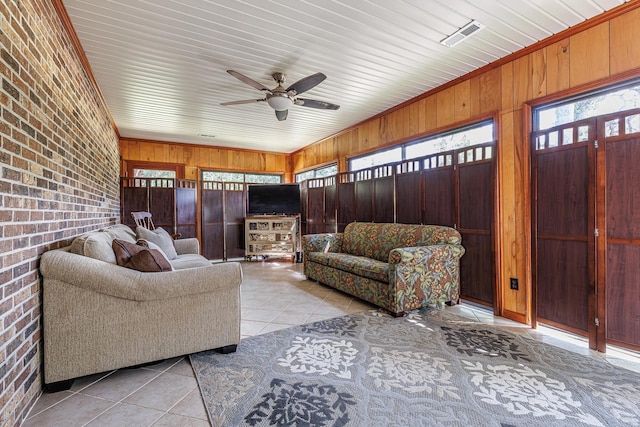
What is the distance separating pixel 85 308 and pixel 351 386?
1719mm

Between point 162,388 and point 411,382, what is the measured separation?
1559 mm

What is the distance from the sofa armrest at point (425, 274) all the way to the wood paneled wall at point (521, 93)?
0.46 metres

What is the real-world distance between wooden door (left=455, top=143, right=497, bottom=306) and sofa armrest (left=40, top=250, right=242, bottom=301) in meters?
2.62

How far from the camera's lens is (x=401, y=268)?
295 cm

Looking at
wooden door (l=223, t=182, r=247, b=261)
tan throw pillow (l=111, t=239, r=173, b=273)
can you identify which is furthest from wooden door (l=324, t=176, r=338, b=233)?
tan throw pillow (l=111, t=239, r=173, b=273)

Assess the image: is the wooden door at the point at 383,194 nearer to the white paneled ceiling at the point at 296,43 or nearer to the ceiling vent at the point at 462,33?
the white paneled ceiling at the point at 296,43

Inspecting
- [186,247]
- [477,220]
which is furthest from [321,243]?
[477,220]

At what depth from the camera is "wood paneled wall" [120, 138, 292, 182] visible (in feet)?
20.4

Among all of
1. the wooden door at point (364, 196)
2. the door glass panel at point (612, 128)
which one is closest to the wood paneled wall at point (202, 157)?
the wooden door at point (364, 196)

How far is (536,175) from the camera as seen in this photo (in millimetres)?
2732

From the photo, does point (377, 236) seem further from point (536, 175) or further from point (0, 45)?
point (0, 45)

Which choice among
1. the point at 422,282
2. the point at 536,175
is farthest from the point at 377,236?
the point at 536,175

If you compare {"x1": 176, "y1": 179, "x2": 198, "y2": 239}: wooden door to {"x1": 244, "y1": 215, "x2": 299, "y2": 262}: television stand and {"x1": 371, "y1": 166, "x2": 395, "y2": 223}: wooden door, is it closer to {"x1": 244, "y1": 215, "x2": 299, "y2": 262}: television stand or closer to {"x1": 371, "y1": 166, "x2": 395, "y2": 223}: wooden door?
{"x1": 244, "y1": 215, "x2": 299, "y2": 262}: television stand

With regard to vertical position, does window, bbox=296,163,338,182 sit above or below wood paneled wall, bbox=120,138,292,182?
below
